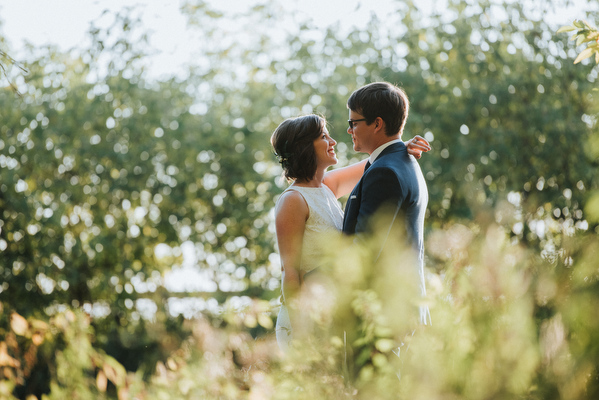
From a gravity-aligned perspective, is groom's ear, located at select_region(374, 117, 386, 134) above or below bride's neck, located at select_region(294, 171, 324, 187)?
above

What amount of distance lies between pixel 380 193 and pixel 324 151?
505mm

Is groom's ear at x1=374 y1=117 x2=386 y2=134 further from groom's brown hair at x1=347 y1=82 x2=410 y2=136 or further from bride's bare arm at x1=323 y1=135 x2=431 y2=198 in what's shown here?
bride's bare arm at x1=323 y1=135 x2=431 y2=198

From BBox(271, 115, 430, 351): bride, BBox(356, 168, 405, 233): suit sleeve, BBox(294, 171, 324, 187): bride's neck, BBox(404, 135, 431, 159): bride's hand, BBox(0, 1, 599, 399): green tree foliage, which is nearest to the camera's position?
BBox(356, 168, 405, 233): suit sleeve

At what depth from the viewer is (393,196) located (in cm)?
238

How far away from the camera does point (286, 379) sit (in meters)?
2.00

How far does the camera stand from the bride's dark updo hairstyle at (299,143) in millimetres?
2775

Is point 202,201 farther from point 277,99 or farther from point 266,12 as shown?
point 266,12

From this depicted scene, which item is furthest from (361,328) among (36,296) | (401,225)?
(36,296)

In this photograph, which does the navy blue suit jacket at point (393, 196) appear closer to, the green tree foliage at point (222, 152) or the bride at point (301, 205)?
the bride at point (301, 205)

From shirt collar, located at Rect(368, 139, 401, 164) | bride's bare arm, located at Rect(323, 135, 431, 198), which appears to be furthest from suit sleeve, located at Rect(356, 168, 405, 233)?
bride's bare arm, located at Rect(323, 135, 431, 198)

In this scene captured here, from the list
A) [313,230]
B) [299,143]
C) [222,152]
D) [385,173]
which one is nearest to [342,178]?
[299,143]

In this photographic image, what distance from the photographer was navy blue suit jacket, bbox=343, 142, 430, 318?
2.37 m

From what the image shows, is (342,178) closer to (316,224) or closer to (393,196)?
(316,224)

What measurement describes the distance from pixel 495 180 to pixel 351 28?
2.37 metres
